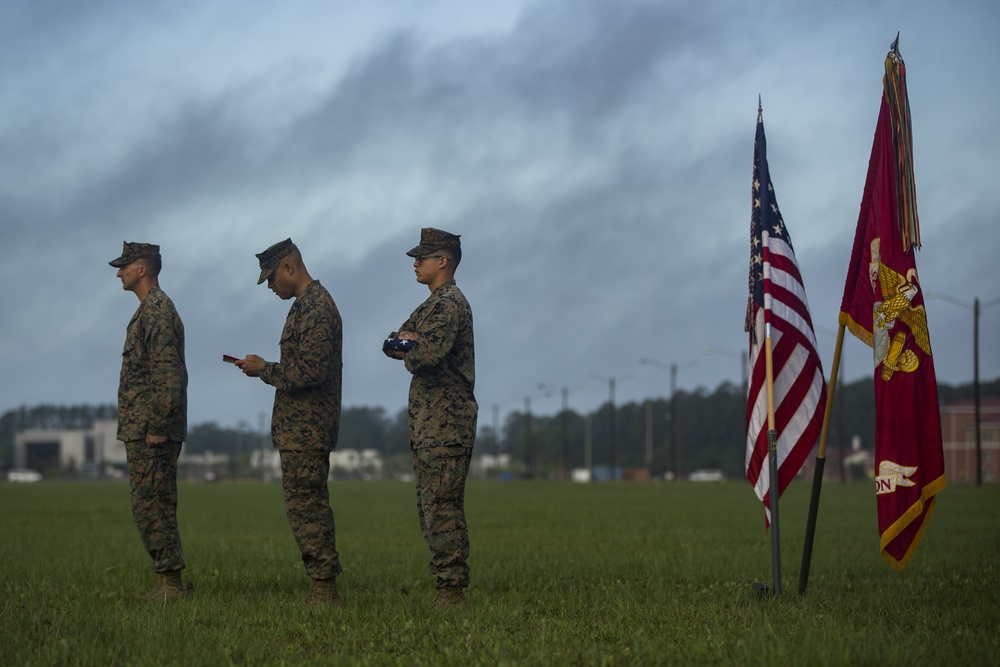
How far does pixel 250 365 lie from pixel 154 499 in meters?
1.34

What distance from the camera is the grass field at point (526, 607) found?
6.42 m

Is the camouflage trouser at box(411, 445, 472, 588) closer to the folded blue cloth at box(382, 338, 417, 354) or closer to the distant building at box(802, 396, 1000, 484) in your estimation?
the folded blue cloth at box(382, 338, 417, 354)

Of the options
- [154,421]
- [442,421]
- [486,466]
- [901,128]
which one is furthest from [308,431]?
[486,466]

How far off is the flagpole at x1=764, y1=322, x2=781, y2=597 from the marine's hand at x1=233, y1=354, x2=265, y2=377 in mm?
3658

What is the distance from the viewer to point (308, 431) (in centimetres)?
854

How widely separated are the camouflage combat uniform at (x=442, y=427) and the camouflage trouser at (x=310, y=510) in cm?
72

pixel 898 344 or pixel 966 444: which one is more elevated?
pixel 898 344

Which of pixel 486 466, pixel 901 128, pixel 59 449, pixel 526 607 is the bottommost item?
pixel 486 466

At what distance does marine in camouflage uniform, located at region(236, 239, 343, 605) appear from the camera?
334 inches

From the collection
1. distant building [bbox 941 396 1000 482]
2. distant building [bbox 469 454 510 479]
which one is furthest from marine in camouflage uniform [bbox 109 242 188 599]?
distant building [bbox 941 396 1000 482]

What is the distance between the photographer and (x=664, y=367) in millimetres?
80438

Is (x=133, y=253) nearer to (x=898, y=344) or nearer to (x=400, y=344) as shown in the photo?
(x=400, y=344)

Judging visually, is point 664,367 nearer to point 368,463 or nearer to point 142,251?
point 142,251

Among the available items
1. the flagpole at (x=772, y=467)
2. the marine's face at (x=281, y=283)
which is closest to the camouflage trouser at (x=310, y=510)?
the marine's face at (x=281, y=283)
